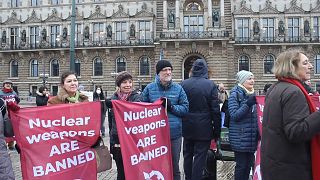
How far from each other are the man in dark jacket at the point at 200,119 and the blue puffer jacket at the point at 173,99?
0.98ft

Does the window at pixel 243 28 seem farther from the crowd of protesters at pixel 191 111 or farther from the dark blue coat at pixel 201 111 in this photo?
the dark blue coat at pixel 201 111

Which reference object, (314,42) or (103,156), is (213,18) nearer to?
(314,42)

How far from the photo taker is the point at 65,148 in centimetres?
517

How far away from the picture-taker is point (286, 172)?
340 centimetres

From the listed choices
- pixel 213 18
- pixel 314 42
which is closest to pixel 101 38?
pixel 213 18

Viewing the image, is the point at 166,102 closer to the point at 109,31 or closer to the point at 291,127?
the point at 291,127

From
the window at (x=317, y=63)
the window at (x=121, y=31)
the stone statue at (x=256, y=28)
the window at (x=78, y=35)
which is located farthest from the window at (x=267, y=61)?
the window at (x=78, y=35)

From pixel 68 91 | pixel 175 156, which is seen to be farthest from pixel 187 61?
pixel 68 91

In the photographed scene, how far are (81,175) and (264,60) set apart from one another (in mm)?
38101

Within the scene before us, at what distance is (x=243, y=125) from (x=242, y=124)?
0.02m

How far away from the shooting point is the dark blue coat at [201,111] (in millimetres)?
6504

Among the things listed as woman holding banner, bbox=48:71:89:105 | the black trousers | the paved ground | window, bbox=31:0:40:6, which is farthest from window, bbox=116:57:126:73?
woman holding banner, bbox=48:71:89:105

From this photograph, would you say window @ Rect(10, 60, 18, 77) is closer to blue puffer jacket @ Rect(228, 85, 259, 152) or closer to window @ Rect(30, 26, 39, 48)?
window @ Rect(30, 26, 39, 48)

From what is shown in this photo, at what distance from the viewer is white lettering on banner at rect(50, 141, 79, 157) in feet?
16.7
